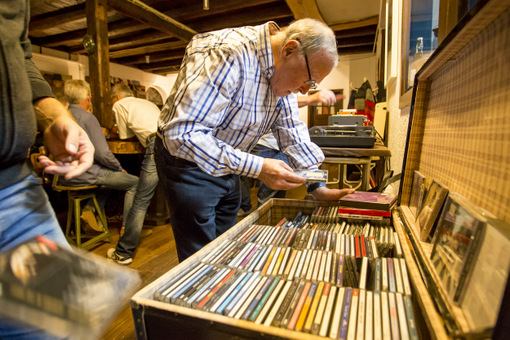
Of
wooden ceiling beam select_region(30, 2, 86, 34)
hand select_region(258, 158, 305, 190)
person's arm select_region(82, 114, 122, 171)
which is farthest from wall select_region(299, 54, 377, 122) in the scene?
hand select_region(258, 158, 305, 190)

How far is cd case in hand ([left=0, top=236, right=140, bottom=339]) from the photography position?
41cm

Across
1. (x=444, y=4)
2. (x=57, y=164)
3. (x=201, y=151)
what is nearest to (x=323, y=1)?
(x=444, y=4)

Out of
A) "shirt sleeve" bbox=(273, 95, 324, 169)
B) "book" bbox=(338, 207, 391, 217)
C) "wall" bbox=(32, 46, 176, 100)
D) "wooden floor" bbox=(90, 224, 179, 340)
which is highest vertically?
"wall" bbox=(32, 46, 176, 100)

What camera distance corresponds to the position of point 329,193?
1.33 meters

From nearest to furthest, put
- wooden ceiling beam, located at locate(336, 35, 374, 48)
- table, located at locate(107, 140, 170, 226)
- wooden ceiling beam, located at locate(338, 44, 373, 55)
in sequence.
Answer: table, located at locate(107, 140, 170, 226) < wooden ceiling beam, located at locate(336, 35, 374, 48) < wooden ceiling beam, located at locate(338, 44, 373, 55)

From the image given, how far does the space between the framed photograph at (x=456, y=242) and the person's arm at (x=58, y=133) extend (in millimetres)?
766

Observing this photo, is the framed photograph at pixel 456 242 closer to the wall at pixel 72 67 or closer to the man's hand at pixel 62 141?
the man's hand at pixel 62 141

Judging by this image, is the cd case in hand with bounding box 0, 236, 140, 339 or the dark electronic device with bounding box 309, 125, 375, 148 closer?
the cd case in hand with bounding box 0, 236, 140, 339

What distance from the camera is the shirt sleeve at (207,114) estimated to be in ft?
2.95

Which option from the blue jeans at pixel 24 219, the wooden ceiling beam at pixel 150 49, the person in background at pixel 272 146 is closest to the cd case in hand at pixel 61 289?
the blue jeans at pixel 24 219

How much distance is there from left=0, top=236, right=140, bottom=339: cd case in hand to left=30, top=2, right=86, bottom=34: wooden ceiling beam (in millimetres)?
5515

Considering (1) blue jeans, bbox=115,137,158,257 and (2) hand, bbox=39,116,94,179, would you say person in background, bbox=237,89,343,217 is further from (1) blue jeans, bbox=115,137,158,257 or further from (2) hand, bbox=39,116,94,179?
(2) hand, bbox=39,116,94,179

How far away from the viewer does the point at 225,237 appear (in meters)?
0.91

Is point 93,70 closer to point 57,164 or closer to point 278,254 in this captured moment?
point 57,164
